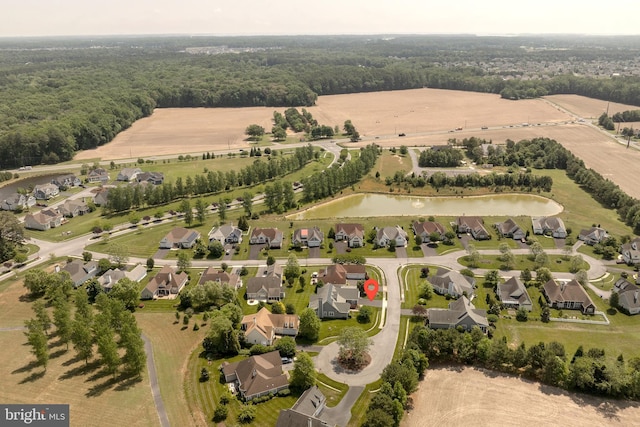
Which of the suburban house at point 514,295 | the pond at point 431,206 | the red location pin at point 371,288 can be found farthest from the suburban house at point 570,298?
the pond at point 431,206

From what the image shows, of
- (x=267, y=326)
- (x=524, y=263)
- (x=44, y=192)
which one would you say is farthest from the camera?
(x=44, y=192)

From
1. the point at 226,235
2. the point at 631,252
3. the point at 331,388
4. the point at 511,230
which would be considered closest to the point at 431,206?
the point at 511,230

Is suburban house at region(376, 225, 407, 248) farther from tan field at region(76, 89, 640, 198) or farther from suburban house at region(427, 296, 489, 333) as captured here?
tan field at region(76, 89, 640, 198)

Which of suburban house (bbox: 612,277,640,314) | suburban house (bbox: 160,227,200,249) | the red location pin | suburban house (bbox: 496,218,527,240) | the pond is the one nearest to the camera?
suburban house (bbox: 612,277,640,314)

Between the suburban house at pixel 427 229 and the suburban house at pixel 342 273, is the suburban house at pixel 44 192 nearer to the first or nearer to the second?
the suburban house at pixel 342 273

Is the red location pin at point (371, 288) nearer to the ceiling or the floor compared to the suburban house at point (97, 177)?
nearer to the floor

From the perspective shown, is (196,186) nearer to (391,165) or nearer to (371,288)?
(391,165)

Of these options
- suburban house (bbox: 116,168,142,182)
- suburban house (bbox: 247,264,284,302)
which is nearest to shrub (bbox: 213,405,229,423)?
suburban house (bbox: 247,264,284,302)
